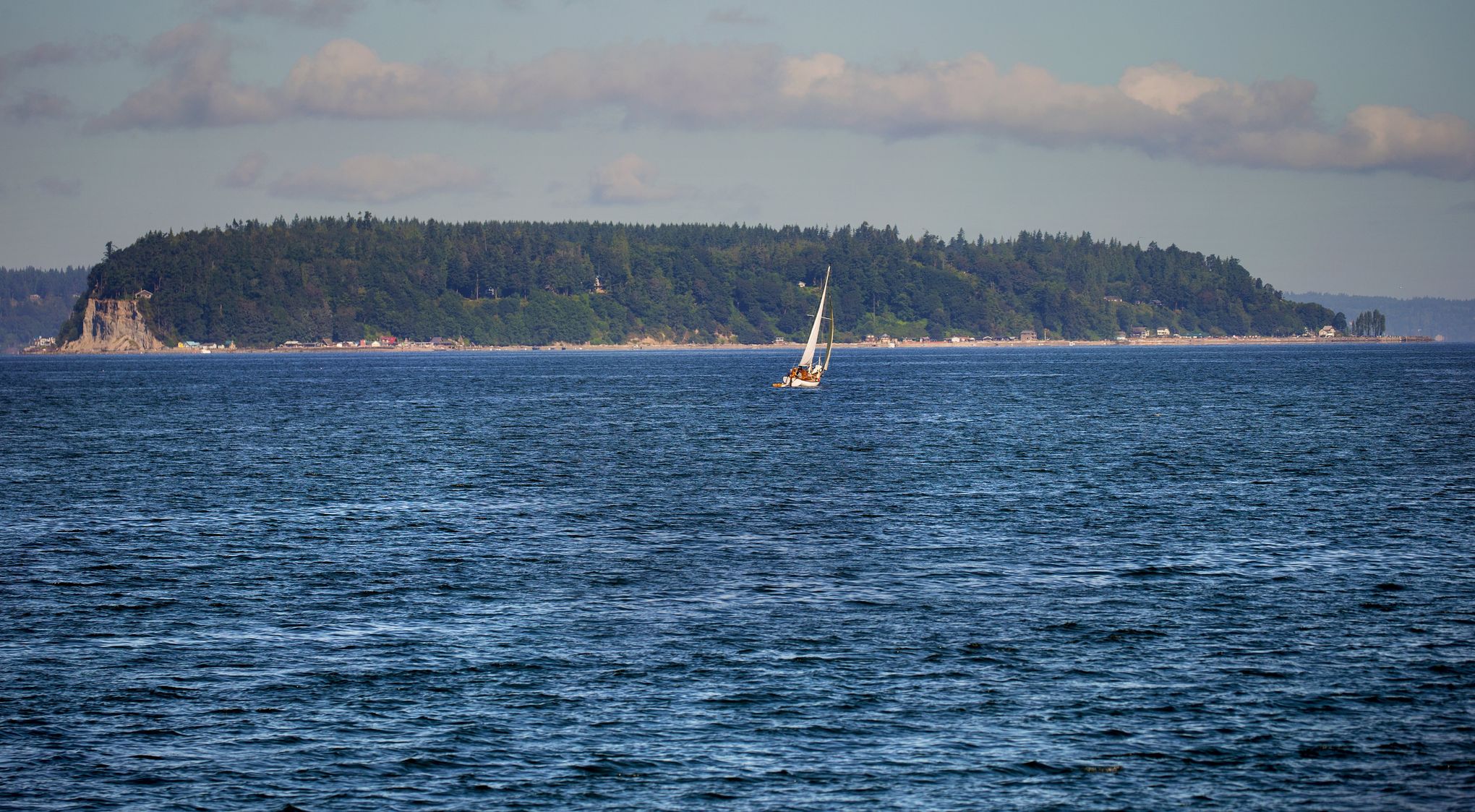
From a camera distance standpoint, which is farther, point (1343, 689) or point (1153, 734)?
point (1343, 689)

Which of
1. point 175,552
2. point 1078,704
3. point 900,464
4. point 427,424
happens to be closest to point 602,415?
point 427,424

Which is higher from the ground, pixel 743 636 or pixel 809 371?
pixel 809 371

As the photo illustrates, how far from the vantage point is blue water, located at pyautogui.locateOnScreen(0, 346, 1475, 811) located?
22.6m

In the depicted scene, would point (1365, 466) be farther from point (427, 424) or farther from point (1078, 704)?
point (427, 424)

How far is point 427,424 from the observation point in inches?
4323

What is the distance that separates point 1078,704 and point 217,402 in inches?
5398

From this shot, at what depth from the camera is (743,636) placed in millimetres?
31609

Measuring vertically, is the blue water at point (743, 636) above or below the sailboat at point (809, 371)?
below

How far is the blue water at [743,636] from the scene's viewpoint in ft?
74.1

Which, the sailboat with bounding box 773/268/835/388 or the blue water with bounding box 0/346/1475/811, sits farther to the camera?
the sailboat with bounding box 773/268/835/388

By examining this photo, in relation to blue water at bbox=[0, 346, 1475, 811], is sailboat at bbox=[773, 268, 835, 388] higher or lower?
higher

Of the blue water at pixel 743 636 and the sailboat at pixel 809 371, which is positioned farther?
the sailboat at pixel 809 371

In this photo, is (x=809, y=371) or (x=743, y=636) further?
(x=809, y=371)

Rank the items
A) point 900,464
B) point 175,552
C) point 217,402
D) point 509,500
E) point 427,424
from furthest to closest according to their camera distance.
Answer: point 217,402, point 427,424, point 900,464, point 509,500, point 175,552
